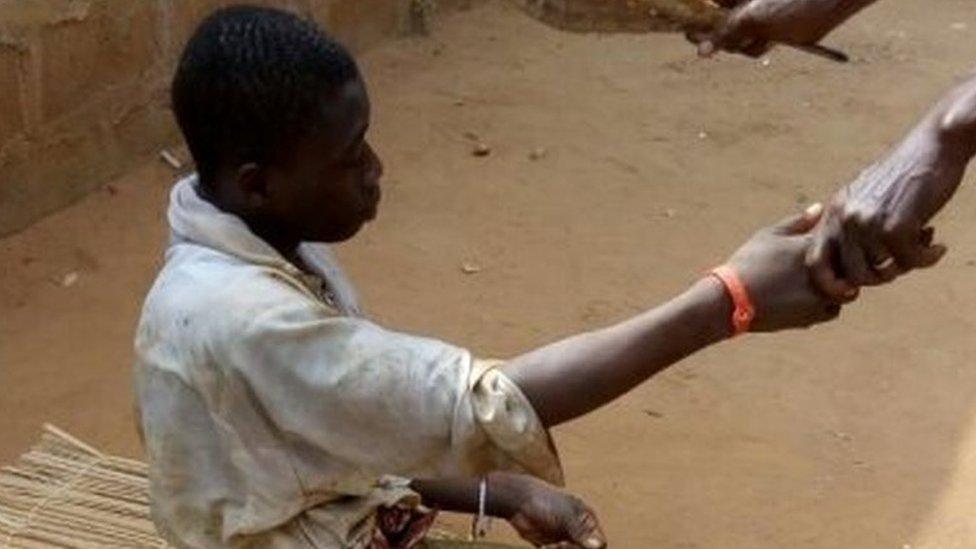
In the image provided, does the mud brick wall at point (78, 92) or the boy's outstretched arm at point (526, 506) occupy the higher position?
the boy's outstretched arm at point (526, 506)

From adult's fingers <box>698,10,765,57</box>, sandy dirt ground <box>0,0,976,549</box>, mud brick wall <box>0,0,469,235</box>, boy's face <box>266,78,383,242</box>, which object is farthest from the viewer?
mud brick wall <box>0,0,469,235</box>

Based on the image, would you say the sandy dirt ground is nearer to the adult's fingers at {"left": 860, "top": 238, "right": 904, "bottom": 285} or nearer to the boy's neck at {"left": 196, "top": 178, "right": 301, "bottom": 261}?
the adult's fingers at {"left": 860, "top": 238, "right": 904, "bottom": 285}

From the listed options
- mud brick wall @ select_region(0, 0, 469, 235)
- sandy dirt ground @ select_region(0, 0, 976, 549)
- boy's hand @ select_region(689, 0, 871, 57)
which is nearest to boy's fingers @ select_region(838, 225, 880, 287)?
boy's hand @ select_region(689, 0, 871, 57)

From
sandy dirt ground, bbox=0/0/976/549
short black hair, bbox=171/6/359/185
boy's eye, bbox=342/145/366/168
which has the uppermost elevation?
short black hair, bbox=171/6/359/185

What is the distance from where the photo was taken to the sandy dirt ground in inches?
156

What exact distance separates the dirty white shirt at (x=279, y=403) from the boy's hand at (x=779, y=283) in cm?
28

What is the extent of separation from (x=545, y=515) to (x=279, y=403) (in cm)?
86

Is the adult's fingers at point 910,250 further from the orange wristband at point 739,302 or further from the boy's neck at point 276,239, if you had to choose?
the boy's neck at point 276,239

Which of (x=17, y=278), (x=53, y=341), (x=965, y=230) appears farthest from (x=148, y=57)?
(x=965, y=230)

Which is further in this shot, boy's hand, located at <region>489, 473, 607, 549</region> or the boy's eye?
boy's hand, located at <region>489, 473, 607, 549</region>

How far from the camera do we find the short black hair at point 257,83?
214 centimetres

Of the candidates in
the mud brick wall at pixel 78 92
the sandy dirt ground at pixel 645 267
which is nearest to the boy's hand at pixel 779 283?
the sandy dirt ground at pixel 645 267

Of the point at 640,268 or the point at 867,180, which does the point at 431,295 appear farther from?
the point at 867,180

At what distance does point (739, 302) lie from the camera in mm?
2090
